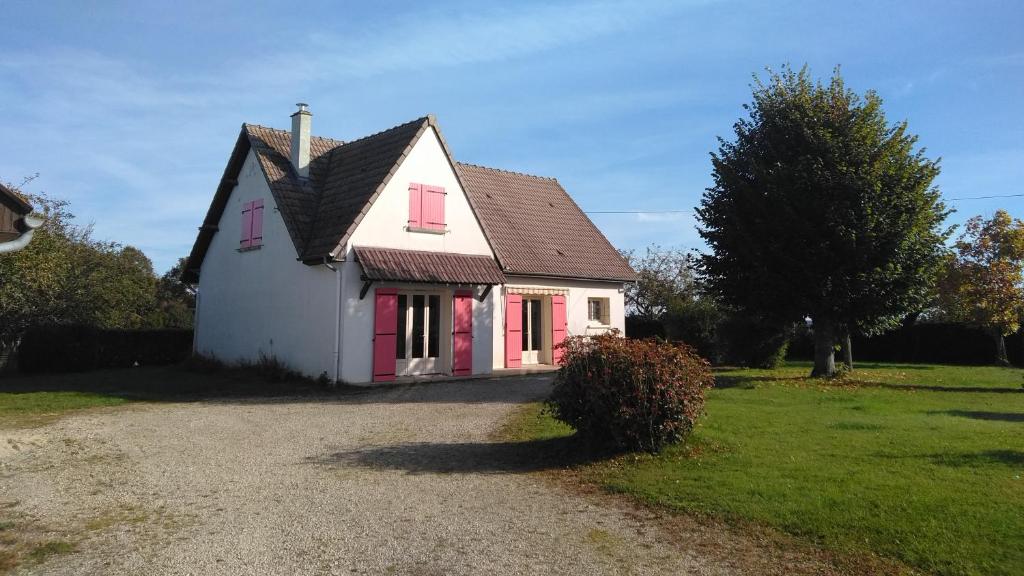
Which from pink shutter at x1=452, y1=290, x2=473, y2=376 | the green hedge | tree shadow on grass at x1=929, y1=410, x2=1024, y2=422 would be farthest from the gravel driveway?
the green hedge

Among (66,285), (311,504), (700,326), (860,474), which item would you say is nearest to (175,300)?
(66,285)

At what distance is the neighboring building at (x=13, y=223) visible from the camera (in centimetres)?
409

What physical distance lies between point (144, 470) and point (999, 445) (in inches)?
397

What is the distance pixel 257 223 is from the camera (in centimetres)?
1836

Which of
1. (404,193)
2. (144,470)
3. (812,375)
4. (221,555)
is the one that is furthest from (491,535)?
(812,375)

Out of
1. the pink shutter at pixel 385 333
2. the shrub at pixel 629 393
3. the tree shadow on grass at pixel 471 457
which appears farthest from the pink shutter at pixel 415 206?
the shrub at pixel 629 393

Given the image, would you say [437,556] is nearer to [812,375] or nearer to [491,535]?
[491,535]

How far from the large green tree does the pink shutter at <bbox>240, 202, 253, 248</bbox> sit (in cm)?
1279

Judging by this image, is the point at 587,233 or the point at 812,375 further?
the point at 587,233

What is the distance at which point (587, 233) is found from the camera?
78.6 ft

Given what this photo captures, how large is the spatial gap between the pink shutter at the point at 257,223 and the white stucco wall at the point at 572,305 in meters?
6.63

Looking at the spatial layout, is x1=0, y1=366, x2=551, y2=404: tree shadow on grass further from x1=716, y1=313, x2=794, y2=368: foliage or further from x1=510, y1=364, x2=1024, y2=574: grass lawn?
x1=716, y1=313, x2=794, y2=368: foliage

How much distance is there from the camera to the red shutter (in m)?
17.2

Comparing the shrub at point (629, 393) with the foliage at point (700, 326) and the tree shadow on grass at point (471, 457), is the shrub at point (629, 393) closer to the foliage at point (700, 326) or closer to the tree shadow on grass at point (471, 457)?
the tree shadow on grass at point (471, 457)
